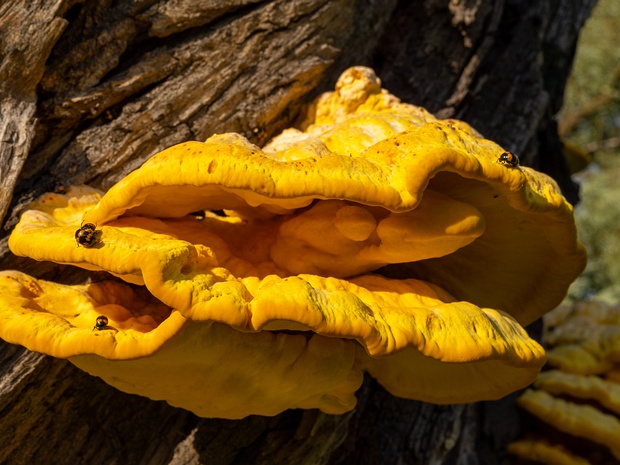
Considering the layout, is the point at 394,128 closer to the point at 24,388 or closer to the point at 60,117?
the point at 60,117

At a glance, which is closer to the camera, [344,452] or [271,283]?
[271,283]

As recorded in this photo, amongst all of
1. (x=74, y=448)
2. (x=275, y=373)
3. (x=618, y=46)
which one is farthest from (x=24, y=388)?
(x=618, y=46)

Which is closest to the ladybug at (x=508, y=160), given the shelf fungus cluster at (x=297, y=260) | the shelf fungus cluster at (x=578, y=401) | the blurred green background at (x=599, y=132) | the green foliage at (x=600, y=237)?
the shelf fungus cluster at (x=297, y=260)

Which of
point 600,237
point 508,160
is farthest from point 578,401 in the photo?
point 600,237

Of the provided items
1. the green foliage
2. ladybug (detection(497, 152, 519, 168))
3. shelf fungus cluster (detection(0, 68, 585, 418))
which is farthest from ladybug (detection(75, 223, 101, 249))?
the green foliage

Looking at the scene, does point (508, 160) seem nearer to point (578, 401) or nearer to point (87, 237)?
point (87, 237)

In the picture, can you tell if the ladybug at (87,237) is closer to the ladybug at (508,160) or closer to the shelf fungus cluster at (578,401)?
the ladybug at (508,160)
